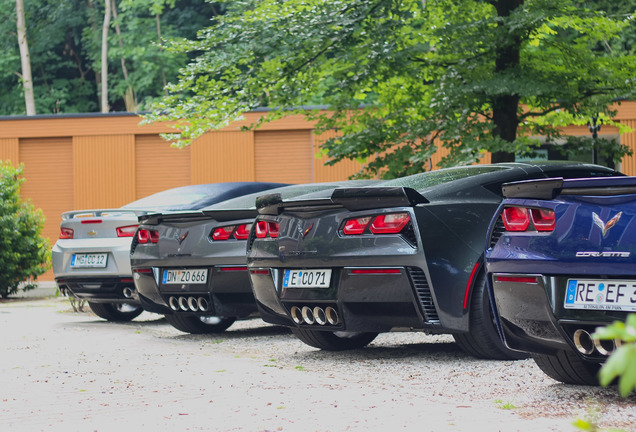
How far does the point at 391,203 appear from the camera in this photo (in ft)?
20.9

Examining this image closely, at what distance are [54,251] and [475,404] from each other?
7.23 metres


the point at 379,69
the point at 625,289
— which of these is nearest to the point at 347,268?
the point at 625,289

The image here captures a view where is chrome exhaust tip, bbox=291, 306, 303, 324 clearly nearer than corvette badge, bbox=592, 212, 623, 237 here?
No

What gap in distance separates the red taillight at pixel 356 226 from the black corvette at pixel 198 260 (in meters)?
1.91

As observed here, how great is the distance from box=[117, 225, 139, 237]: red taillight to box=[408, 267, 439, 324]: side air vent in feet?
17.3

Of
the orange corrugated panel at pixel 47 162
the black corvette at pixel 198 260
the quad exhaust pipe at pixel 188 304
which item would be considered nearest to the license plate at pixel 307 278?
the black corvette at pixel 198 260

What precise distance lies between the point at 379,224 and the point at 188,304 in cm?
294

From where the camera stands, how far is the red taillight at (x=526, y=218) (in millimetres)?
4777

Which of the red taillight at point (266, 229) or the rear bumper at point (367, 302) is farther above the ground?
the red taillight at point (266, 229)

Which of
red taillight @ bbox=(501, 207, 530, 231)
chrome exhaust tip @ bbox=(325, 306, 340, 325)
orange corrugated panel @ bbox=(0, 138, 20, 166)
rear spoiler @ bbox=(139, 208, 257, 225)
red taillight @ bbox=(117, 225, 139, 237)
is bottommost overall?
chrome exhaust tip @ bbox=(325, 306, 340, 325)

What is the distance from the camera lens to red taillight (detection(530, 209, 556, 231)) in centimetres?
476

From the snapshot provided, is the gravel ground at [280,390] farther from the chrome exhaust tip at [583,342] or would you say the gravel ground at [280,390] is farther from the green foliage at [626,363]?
the green foliage at [626,363]

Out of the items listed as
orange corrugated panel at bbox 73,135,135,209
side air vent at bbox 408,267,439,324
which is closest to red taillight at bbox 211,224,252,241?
side air vent at bbox 408,267,439,324

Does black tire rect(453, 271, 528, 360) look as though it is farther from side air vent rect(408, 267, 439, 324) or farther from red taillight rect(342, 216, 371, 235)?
red taillight rect(342, 216, 371, 235)
